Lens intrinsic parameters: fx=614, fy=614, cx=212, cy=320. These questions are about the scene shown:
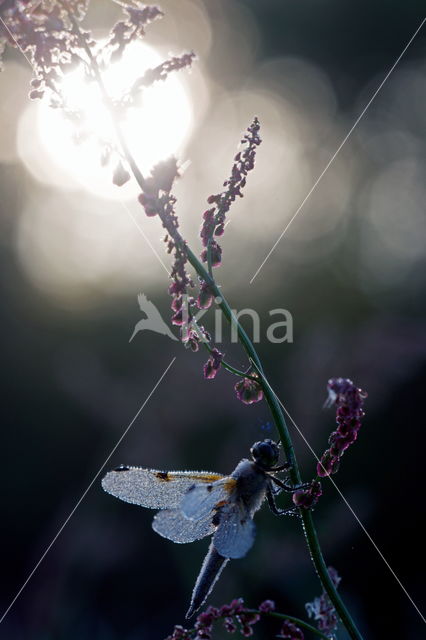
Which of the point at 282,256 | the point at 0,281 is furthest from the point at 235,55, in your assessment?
the point at 0,281

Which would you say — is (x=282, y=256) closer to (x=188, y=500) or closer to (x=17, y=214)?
(x=17, y=214)

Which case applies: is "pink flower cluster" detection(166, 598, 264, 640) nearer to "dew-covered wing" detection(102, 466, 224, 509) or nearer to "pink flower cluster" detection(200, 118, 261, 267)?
"dew-covered wing" detection(102, 466, 224, 509)

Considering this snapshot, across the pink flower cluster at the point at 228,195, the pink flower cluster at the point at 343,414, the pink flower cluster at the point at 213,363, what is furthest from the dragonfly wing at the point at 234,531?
the pink flower cluster at the point at 228,195

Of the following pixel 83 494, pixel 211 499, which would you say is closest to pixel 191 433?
pixel 83 494

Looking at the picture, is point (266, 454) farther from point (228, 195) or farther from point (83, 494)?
point (83, 494)

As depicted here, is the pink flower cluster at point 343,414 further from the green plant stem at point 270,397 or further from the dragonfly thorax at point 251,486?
the dragonfly thorax at point 251,486

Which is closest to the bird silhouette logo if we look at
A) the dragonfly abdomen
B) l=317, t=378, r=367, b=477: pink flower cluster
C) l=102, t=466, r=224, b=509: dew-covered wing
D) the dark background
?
the dark background
